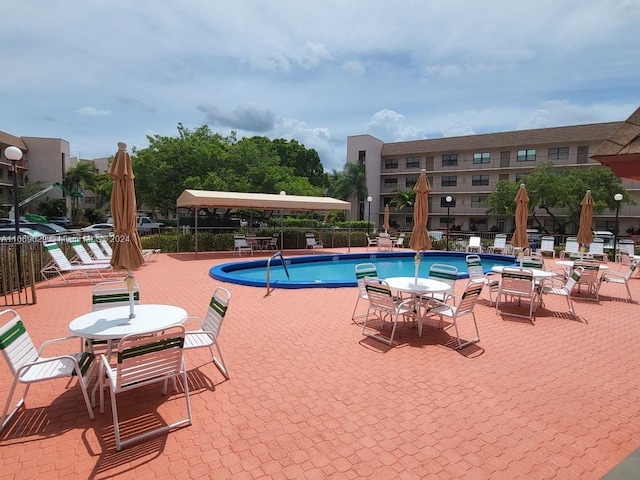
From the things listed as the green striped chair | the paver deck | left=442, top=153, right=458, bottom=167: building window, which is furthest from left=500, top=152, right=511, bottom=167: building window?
the green striped chair

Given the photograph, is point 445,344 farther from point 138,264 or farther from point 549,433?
point 138,264

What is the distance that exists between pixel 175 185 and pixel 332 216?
15.3 m

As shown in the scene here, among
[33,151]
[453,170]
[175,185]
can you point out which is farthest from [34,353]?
[33,151]

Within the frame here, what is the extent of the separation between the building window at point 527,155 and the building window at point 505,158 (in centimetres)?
92

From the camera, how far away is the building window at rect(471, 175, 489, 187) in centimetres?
3812

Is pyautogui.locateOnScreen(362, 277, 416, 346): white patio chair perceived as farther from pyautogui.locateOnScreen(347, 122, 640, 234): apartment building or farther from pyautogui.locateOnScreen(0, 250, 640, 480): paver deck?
pyautogui.locateOnScreen(347, 122, 640, 234): apartment building

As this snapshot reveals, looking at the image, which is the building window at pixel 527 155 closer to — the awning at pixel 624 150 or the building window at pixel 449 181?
the building window at pixel 449 181

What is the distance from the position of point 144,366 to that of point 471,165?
1617 inches

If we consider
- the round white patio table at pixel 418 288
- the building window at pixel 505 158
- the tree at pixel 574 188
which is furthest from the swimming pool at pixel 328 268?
the building window at pixel 505 158

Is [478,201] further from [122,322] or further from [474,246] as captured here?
[122,322]

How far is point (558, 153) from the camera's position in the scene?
112 ft

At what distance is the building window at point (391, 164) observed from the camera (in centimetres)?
4331

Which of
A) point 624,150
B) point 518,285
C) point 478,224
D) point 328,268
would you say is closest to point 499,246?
point 328,268

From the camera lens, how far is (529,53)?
8.73 metres
